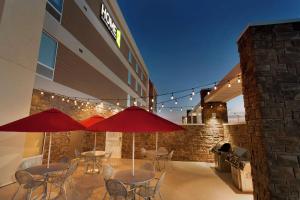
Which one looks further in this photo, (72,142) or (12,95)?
(72,142)

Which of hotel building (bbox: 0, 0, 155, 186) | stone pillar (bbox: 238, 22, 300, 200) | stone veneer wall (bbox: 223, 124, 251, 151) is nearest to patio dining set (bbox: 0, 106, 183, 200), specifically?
stone pillar (bbox: 238, 22, 300, 200)

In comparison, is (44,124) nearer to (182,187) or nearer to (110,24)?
(182,187)

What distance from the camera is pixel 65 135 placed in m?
8.36

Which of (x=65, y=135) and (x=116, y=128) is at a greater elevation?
(x=116, y=128)

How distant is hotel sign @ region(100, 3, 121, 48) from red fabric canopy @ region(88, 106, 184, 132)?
10.4 m

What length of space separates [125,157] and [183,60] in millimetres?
36147

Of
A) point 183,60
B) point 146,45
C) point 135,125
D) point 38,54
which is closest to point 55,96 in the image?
point 38,54

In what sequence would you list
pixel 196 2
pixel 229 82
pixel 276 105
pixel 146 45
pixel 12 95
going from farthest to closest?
pixel 146 45, pixel 196 2, pixel 229 82, pixel 12 95, pixel 276 105

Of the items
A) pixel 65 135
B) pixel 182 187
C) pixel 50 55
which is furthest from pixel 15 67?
pixel 182 187

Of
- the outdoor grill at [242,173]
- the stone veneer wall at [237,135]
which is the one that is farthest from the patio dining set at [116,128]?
the stone veneer wall at [237,135]

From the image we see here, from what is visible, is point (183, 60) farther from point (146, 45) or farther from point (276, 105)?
point (276, 105)

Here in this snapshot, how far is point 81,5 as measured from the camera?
9.07 metres

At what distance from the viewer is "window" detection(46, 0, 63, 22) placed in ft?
22.6

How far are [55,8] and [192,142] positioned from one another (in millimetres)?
9547
